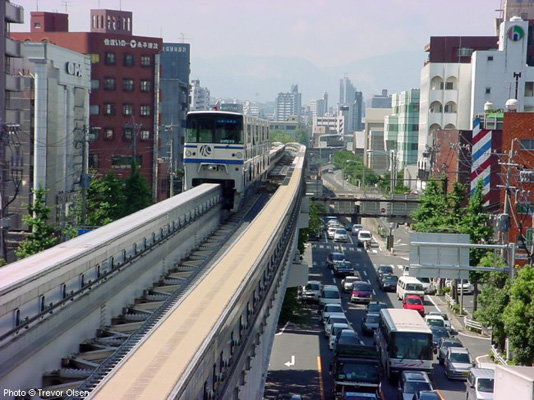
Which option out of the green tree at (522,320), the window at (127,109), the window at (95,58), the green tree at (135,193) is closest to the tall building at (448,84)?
the window at (127,109)

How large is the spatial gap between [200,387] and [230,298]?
3.81m

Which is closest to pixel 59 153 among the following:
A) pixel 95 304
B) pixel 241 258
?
pixel 241 258

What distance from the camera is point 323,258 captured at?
2530 inches

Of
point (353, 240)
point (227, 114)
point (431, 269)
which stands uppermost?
point (227, 114)

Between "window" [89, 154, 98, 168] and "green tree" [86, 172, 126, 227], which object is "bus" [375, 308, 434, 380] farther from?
"window" [89, 154, 98, 168]

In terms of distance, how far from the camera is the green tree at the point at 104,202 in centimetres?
3675

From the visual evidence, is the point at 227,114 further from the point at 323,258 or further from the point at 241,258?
the point at 323,258

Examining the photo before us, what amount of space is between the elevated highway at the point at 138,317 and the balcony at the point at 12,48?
16.8m

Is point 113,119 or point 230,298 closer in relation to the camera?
point 230,298

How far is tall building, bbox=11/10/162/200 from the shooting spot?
7112cm

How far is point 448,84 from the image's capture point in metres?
79.4

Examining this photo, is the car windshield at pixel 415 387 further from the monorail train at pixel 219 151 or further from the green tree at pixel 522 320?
the monorail train at pixel 219 151

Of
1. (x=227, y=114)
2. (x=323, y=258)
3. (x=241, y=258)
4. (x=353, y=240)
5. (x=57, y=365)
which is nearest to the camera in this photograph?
(x=57, y=365)

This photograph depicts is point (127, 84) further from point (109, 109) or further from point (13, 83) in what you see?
point (13, 83)
